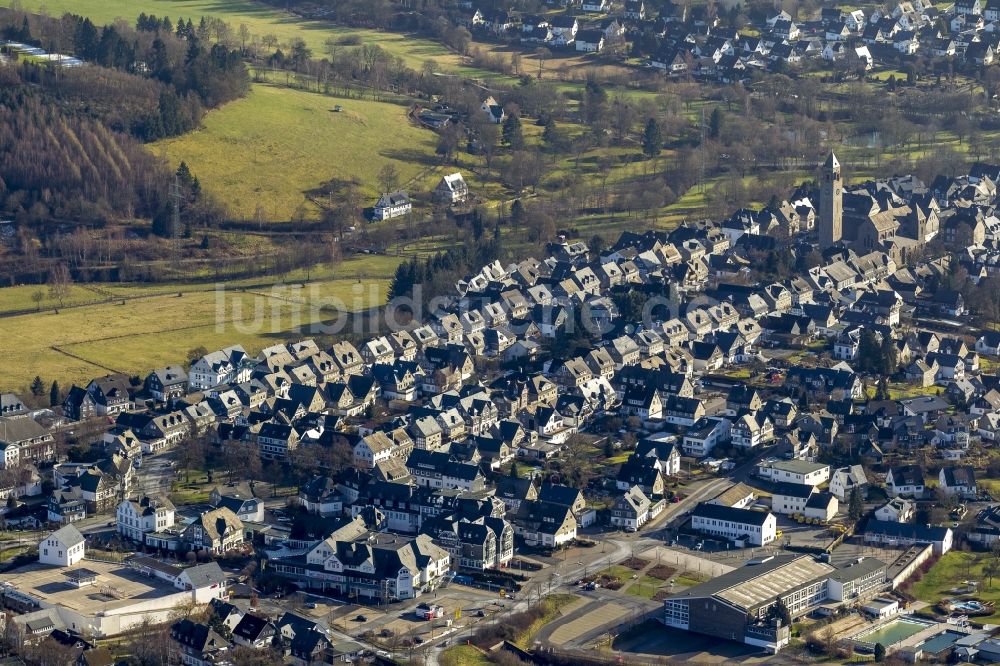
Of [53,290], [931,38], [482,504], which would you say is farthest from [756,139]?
[482,504]

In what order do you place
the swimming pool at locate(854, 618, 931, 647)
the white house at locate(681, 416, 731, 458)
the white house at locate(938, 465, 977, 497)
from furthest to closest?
1. the white house at locate(681, 416, 731, 458)
2. the white house at locate(938, 465, 977, 497)
3. the swimming pool at locate(854, 618, 931, 647)

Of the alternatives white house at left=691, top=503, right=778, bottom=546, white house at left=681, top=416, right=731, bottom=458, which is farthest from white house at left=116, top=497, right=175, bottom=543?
white house at left=681, top=416, right=731, bottom=458

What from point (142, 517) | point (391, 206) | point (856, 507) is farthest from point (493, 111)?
point (142, 517)

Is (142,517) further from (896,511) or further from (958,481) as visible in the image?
(958,481)

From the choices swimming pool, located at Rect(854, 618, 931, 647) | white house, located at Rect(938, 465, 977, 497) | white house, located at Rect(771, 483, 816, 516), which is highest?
white house, located at Rect(938, 465, 977, 497)

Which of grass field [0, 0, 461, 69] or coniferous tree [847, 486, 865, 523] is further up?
grass field [0, 0, 461, 69]

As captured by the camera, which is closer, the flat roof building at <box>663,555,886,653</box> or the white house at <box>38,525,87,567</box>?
the flat roof building at <box>663,555,886,653</box>

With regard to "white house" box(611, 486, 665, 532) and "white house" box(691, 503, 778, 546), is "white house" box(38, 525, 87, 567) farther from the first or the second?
"white house" box(691, 503, 778, 546)

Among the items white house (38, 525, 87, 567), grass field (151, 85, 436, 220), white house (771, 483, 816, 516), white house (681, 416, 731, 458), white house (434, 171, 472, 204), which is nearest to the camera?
white house (38, 525, 87, 567)
